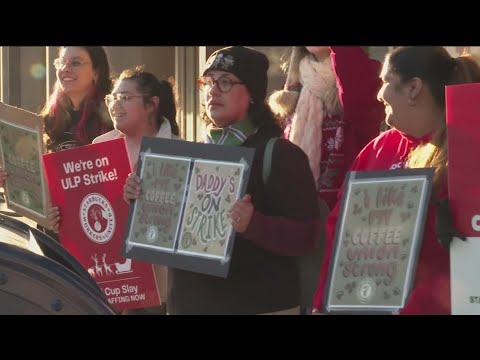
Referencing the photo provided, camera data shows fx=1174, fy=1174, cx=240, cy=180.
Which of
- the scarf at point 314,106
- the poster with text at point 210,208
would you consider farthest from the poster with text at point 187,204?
the scarf at point 314,106

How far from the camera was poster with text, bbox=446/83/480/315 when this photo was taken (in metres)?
3.30

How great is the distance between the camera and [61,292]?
2143 millimetres

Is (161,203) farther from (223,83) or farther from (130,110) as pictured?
(130,110)

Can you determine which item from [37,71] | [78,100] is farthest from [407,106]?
[37,71]

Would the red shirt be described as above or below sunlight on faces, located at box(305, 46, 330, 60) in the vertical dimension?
below

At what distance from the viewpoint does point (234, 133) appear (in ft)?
13.9

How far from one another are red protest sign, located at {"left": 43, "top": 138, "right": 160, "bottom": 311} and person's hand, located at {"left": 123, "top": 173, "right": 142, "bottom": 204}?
38cm

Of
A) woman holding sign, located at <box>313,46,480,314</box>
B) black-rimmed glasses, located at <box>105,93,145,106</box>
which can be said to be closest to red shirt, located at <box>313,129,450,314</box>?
woman holding sign, located at <box>313,46,480,314</box>

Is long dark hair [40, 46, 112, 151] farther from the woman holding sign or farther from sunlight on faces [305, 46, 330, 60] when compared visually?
the woman holding sign

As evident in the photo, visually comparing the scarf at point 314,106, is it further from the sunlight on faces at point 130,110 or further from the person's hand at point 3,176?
the person's hand at point 3,176

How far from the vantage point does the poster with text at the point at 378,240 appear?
351 centimetres

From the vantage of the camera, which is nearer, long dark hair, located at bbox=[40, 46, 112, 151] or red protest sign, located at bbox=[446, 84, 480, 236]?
red protest sign, located at bbox=[446, 84, 480, 236]
